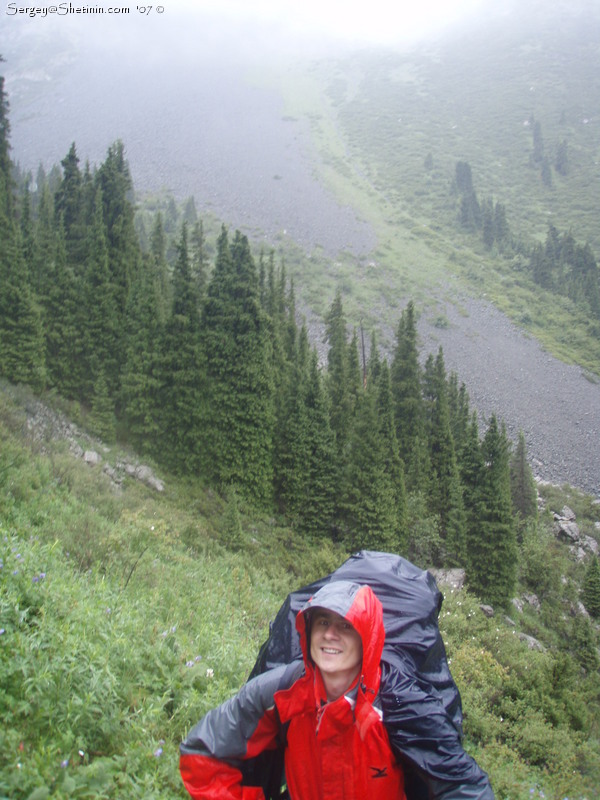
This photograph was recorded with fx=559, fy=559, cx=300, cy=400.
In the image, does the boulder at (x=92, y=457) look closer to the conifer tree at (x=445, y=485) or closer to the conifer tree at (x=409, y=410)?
the conifer tree at (x=409, y=410)

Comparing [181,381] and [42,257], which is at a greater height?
[42,257]

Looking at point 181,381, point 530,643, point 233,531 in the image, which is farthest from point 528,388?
point 233,531

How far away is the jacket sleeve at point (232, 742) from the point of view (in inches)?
125

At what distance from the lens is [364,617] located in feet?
9.48

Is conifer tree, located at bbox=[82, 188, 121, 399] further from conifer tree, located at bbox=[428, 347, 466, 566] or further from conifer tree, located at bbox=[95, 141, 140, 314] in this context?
conifer tree, located at bbox=[428, 347, 466, 566]

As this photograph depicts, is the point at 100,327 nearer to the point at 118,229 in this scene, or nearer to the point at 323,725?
the point at 118,229

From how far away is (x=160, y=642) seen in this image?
16.8 ft

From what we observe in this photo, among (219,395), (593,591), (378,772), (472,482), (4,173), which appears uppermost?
(4,173)

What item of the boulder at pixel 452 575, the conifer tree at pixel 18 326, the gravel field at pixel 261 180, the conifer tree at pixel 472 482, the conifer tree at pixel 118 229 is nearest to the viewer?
the conifer tree at pixel 18 326

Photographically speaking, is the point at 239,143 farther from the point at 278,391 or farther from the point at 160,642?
the point at 160,642

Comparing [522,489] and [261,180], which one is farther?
[261,180]

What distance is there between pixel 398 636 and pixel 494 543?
3047 cm

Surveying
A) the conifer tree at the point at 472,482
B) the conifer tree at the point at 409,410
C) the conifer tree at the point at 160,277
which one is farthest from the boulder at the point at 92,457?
the conifer tree at the point at 472,482

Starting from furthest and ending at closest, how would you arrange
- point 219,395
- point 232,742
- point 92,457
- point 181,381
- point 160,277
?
point 160,277
point 181,381
point 219,395
point 92,457
point 232,742
